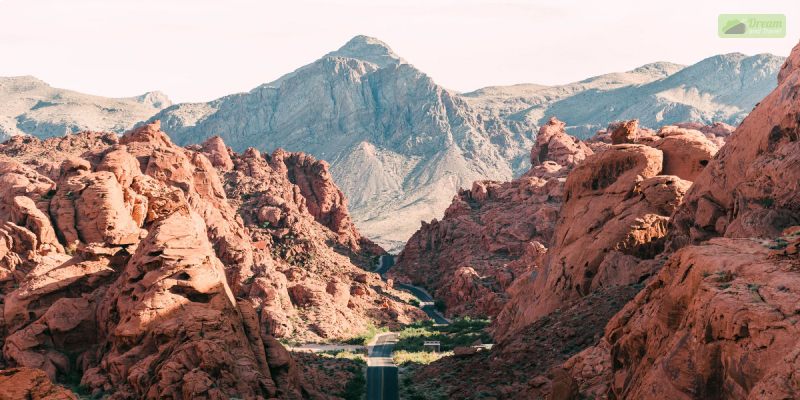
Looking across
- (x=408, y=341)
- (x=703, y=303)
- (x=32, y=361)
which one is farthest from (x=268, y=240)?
(x=703, y=303)

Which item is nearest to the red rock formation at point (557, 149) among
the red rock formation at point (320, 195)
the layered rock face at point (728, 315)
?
the red rock formation at point (320, 195)

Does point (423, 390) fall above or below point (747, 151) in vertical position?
below

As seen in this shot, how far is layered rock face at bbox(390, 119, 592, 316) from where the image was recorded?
104625mm

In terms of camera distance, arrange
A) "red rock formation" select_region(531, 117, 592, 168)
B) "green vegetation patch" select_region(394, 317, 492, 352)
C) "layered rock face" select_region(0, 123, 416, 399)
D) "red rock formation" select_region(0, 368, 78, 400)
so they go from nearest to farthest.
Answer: "red rock formation" select_region(0, 368, 78, 400) < "layered rock face" select_region(0, 123, 416, 399) < "green vegetation patch" select_region(394, 317, 492, 352) < "red rock formation" select_region(531, 117, 592, 168)

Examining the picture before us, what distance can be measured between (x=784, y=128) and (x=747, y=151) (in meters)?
3.14

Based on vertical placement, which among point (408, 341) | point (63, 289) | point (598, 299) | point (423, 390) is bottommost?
point (408, 341)

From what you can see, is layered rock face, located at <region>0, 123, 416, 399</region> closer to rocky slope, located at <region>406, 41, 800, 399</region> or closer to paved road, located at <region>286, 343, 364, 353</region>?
paved road, located at <region>286, 343, 364, 353</region>

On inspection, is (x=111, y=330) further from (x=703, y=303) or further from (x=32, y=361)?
(x=703, y=303)

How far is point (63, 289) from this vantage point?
1678 inches

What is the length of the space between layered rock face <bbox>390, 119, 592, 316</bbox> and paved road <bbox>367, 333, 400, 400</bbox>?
67.9 feet

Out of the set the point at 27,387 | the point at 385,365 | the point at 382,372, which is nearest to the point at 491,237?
the point at 385,365

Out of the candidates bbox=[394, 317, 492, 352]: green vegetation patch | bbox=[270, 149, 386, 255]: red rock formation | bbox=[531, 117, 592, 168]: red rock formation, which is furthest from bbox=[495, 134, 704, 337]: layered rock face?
bbox=[270, 149, 386, 255]: red rock formation

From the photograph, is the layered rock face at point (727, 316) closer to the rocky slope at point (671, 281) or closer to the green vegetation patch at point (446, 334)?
the rocky slope at point (671, 281)

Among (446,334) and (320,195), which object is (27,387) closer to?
(446,334)
